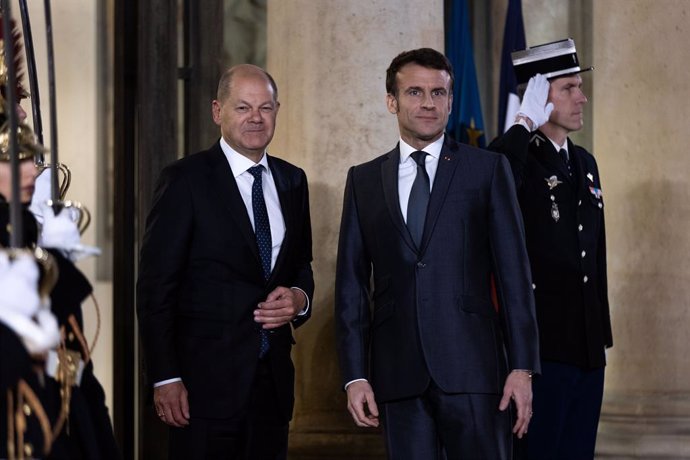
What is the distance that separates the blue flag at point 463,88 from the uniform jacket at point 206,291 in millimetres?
3231

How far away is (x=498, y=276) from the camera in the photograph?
455cm

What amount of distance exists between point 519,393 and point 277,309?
879 mm

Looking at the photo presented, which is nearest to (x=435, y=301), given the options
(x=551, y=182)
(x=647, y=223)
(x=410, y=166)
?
(x=410, y=166)

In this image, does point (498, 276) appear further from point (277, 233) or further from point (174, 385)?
point (174, 385)

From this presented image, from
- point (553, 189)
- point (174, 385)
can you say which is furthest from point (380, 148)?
point (174, 385)

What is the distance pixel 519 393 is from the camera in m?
4.44

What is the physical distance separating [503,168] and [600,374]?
3.72 feet

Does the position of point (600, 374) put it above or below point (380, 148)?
below

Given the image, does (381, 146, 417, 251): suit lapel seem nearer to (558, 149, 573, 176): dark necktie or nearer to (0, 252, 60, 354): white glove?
(558, 149, 573, 176): dark necktie

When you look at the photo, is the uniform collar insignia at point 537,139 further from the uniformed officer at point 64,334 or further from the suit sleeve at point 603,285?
the uniformed officer at point 64,334

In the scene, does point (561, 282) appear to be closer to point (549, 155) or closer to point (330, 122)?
point (549, 155)

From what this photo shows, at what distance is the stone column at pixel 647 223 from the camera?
6586 millimetres

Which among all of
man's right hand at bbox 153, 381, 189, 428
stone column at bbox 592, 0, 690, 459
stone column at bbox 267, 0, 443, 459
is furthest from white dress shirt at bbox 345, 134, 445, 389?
stone column at bbox 592, 0, 690, 459

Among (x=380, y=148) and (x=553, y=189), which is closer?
(x=553, y=189)
